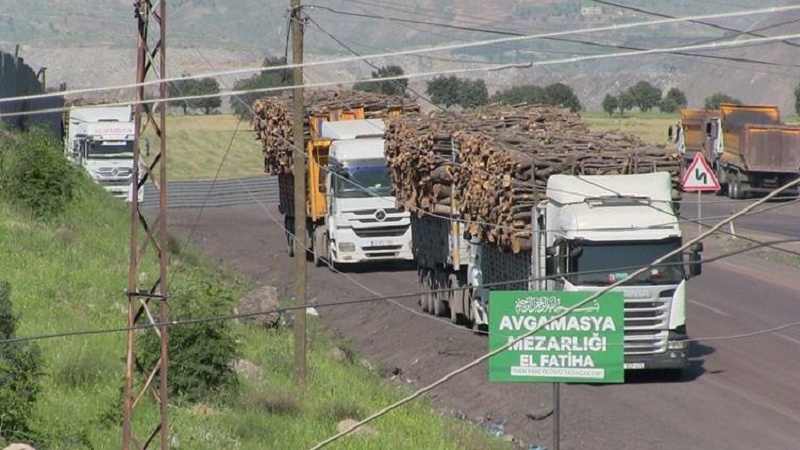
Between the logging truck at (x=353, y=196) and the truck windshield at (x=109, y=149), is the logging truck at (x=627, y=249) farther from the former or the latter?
the truck windshield at (x=109, y=149)

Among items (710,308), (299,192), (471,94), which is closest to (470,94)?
(471,94)

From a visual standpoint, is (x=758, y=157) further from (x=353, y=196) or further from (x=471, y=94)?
(x=471, y=94)

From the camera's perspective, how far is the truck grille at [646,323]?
24.0m

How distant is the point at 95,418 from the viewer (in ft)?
65.7

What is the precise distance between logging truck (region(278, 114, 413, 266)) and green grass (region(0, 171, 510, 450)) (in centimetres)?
610

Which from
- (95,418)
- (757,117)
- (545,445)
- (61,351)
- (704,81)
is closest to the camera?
(95,418)

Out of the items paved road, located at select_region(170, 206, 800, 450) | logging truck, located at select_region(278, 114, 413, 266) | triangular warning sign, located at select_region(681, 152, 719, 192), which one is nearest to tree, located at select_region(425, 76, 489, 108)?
triangular warning sign, located at select_region(681, 152, 719, 192)

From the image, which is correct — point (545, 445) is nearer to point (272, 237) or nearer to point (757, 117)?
point (272, 237)

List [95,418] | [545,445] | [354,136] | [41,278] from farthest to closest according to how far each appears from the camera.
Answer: [354,136]
[41,278]
[545,445]
[95,418]

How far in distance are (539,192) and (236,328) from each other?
22.7 feet

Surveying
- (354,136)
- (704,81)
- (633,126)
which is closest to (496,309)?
(354,136)

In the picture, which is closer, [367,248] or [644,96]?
[367,248]

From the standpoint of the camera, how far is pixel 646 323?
24000 mm

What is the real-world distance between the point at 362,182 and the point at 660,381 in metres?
14.9
